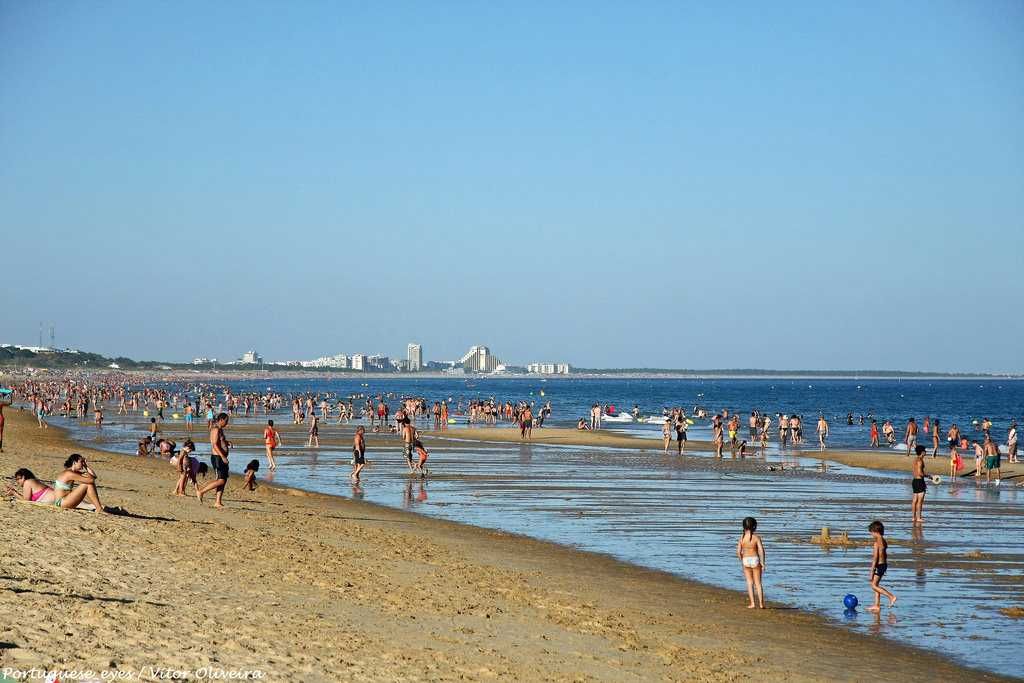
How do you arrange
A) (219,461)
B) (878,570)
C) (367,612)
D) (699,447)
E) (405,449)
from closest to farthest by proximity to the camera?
(367,612) < (878,570) < (219,461) < (405,449) < (699,447)

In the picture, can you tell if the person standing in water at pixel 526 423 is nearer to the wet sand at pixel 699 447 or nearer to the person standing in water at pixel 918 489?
the wet sand at pixel 699 447

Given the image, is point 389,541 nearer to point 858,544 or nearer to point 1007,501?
point 858,544

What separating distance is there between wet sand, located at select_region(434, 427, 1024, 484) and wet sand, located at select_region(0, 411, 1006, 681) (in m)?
24.4

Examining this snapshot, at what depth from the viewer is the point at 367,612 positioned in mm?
12719

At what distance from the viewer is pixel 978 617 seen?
48.4 feet

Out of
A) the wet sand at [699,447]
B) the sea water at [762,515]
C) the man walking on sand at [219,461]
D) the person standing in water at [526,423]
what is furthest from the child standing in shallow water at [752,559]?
the person standing in water at [526,423]

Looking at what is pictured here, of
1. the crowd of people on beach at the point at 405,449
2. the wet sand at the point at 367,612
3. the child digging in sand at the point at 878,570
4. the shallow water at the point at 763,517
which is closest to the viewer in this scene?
the wet sand at the point at 367,612

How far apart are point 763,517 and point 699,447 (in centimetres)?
2633

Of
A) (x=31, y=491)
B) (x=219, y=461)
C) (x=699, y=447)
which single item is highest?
(x=219, y=461)

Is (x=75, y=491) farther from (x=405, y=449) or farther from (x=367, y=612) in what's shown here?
(x=405, y=449)

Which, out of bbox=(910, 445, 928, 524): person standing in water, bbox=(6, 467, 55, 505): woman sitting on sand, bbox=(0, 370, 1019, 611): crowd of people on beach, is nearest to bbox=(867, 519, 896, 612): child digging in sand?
bbox=(0, 370, 1019, 611): crowd of people on beach

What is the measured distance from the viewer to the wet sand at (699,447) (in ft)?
131

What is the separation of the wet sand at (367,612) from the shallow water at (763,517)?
114cm

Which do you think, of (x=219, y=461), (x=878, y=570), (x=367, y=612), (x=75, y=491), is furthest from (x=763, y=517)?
(x=75, y=491)
